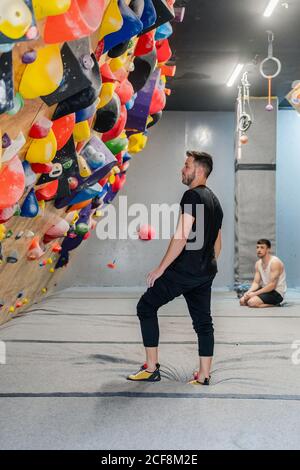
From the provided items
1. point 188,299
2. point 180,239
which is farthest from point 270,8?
point 188,299

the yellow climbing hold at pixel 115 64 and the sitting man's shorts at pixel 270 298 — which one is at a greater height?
the yellow climbing hold at pixel 115 64

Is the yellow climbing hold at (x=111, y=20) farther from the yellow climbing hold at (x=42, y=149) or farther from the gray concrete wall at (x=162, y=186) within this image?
the gray concrete wall at (x=162, y=186)

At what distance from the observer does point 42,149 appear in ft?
7.69

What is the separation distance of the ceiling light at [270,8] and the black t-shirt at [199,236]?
9.66 feet

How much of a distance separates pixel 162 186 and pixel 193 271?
6.22 meters

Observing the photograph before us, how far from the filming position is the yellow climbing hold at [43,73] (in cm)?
186

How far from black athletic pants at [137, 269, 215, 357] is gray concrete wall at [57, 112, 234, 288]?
6.01 meters

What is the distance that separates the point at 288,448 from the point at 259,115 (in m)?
6.50

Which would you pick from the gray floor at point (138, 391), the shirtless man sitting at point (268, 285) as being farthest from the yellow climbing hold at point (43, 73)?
the shirtless man sitting at point (268, 285)

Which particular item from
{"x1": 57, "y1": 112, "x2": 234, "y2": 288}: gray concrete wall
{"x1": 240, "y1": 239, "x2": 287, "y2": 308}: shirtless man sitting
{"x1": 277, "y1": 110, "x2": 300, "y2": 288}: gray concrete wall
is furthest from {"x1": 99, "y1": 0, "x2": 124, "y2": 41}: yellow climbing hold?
{"x1": 277, "y1": 110, "x2": 300, "y2": 288}: gray concrete wall

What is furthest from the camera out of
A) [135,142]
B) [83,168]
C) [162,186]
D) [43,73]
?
[162,186]

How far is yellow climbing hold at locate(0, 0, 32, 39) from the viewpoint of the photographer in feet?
4.70

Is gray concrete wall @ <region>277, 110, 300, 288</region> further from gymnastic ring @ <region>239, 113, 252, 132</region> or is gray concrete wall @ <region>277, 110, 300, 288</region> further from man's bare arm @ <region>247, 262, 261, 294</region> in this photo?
man's bare arm @ <region>247, 262, 261, 294</region>

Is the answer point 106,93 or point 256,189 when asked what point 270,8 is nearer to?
point 106,93
